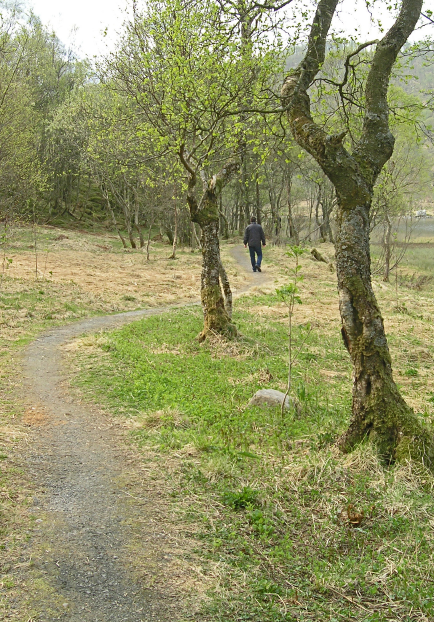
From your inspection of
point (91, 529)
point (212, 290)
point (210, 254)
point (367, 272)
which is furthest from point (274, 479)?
point (210, 254)

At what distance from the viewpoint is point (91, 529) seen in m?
4.37

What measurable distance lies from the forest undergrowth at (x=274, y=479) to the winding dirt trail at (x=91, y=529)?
1.11 ft

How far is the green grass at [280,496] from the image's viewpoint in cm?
361

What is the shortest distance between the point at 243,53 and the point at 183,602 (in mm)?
9290

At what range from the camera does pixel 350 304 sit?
5.64 metres

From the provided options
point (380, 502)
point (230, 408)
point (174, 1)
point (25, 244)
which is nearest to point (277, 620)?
point (380, 502)

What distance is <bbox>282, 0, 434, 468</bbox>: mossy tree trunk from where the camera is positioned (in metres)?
5.41

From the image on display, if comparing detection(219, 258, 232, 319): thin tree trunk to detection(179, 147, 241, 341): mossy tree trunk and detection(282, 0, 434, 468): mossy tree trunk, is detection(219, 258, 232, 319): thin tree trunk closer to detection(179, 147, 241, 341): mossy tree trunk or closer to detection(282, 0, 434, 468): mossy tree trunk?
detection(179, 147, 241, 341): mossy tree trunk

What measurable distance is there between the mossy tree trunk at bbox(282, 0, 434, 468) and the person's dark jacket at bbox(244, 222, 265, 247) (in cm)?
1526

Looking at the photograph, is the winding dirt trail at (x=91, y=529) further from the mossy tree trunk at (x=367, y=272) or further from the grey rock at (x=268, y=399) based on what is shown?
the mossy tree trunk at (x=367, y=272)

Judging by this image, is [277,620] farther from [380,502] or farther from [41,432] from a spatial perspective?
[41,432]

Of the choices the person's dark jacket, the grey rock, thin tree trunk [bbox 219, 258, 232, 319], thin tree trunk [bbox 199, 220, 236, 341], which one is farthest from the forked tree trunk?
the person's dark jacket

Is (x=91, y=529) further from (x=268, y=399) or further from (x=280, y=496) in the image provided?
(x=268, y=399)

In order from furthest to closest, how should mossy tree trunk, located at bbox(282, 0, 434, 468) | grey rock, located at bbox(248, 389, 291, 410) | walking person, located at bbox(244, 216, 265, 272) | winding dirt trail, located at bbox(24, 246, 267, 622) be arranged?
walking person, located at bbox(244, 216, 265, 272), grey rock, located at bbox(248, 389, 291, 410), mossy tree trunk, located at bbox(282, 0, 434, 468), winding dirt trail, located at bbox(24, 246, 267, 622)
